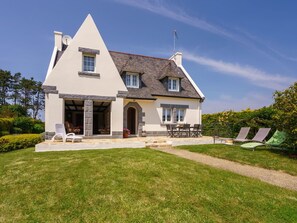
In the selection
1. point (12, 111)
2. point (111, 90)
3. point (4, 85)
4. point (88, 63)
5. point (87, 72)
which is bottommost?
point (12, 111)

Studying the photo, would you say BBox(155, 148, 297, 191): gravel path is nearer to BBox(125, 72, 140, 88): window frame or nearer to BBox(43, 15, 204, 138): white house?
BBox(43, 15, 204, 138): white house

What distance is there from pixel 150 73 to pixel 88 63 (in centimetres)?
790

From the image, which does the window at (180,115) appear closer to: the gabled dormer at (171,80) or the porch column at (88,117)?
the gabled dormer at (171,80)

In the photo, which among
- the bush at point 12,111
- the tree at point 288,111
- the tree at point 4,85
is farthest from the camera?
the tree at point 4,85

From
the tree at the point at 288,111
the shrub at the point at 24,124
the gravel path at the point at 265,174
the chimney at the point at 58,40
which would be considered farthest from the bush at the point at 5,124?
the tree at the point at 288,111

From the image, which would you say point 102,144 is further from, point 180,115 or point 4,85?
point 4,85

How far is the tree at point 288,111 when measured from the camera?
10.5 meters

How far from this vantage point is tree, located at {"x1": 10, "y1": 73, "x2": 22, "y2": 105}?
49.8m

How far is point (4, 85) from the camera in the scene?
49.1 metres

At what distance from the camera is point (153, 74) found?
2134 cm

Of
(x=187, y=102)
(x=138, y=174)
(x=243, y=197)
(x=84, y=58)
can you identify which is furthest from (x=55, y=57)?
(x=243, y=197)

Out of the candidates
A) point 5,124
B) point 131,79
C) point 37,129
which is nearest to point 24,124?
point 37,129

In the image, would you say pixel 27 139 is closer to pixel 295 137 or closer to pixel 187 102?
pixel 187 102

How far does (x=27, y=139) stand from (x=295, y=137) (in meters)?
16.3
